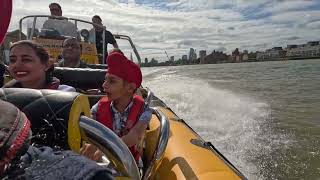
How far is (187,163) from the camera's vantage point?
2502 mm

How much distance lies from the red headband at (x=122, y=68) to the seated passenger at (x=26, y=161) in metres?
1.86

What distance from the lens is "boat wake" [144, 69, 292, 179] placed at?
5703mm

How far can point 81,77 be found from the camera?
3.93m

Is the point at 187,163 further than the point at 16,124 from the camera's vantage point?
Yes

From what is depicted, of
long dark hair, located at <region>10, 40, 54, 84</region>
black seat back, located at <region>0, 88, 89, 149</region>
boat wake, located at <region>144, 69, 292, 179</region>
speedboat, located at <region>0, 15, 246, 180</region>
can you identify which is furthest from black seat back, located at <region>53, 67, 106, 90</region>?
black seat back, located at <region>0, 88, 89, 149</region>

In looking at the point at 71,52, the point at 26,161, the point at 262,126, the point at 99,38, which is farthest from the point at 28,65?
the point at 262,126

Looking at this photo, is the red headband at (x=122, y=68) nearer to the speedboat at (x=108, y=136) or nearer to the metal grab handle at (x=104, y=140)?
the speedboat at (x=108, y=136)

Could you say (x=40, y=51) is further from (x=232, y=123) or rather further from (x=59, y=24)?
(x=232, y=123)

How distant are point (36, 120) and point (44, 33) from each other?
18.8 feet

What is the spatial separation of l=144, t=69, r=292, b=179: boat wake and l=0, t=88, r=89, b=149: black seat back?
3.92 meters

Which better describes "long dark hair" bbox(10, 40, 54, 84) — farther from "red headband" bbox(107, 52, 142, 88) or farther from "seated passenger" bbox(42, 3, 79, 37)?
"seated passenger" bbox(42, 3, 79, 37)

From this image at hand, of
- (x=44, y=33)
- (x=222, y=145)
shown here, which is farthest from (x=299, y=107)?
(x=44, y=33)

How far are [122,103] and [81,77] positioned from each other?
1.33 meters

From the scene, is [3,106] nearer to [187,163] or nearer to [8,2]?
[8,2]
